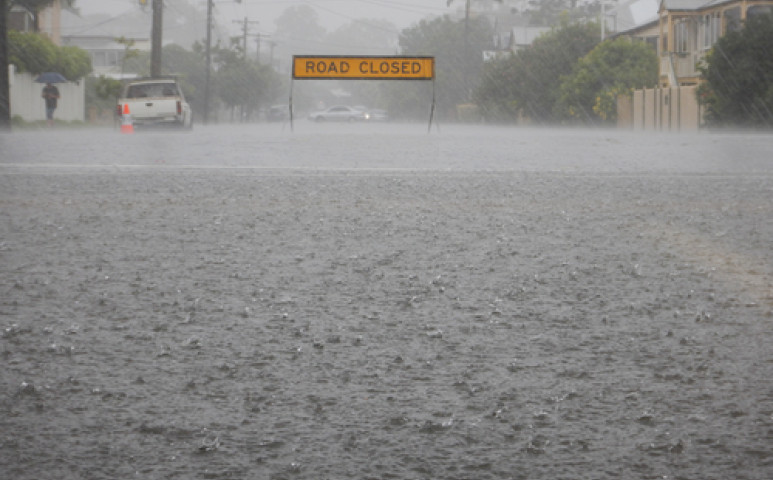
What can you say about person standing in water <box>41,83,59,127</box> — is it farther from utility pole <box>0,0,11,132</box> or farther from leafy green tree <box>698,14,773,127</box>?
leafy green tree <box>698,14,773,127</box>

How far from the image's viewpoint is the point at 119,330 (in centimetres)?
332

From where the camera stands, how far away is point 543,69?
56.6 m

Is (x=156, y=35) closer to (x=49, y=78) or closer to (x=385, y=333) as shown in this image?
(x=49, y=78)

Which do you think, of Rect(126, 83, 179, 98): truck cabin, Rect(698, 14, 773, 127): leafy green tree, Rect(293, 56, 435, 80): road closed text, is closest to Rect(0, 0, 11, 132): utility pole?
Rect(293, 56, 435, 80): road closed text

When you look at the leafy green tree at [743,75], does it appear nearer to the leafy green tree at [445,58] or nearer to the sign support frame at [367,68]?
the sign support frame at [367,68]

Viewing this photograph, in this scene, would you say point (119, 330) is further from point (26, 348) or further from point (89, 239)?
point (89, 239)

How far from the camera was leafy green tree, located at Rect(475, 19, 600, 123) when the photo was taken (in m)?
56.3

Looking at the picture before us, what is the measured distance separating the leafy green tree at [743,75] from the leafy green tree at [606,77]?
12.8 m

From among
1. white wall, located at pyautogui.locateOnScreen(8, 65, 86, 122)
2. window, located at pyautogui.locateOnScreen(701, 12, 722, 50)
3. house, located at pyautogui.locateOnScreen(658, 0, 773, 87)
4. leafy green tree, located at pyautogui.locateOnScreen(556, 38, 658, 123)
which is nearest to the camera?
white wall, located at pyautogui.locateOnScreen(8, 65, 86, 122)

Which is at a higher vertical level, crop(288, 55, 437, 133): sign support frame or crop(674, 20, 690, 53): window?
crop(674, 20, 690, 53): window

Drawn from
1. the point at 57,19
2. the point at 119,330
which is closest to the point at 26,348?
the point at 119,330

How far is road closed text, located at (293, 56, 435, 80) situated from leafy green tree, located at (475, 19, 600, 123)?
23.8 m

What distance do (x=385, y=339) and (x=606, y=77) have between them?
45691mm

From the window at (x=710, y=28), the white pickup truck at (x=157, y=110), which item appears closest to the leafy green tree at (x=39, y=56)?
the white pickup truck at (x=157, y=110)
